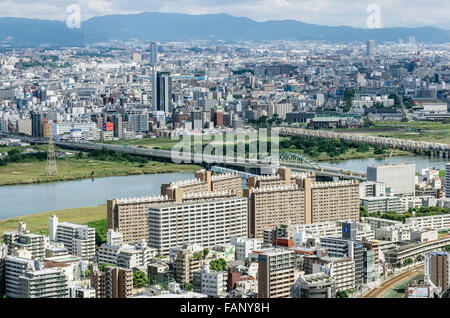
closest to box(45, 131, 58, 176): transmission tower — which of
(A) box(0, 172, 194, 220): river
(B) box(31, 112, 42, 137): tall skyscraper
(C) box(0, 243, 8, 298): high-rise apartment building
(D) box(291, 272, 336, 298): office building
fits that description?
(A) box(0, 172, 194, 220): river

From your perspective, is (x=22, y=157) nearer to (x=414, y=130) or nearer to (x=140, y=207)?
(x=140, y=207)

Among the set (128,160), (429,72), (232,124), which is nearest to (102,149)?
(128,160)

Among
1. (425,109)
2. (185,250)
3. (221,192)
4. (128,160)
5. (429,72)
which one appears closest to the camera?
(185,250)

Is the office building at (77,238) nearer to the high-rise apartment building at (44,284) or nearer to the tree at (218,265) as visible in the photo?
the tree at (218,265)

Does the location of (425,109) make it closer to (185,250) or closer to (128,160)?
(128,160)

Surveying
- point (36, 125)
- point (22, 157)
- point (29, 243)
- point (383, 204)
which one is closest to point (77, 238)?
point (29, 243)

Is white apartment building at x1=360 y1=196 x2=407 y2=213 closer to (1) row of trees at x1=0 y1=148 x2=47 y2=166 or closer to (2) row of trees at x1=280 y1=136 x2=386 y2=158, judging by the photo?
(2) row of trees at x1=280 y1=136 x2=386 y2=158
